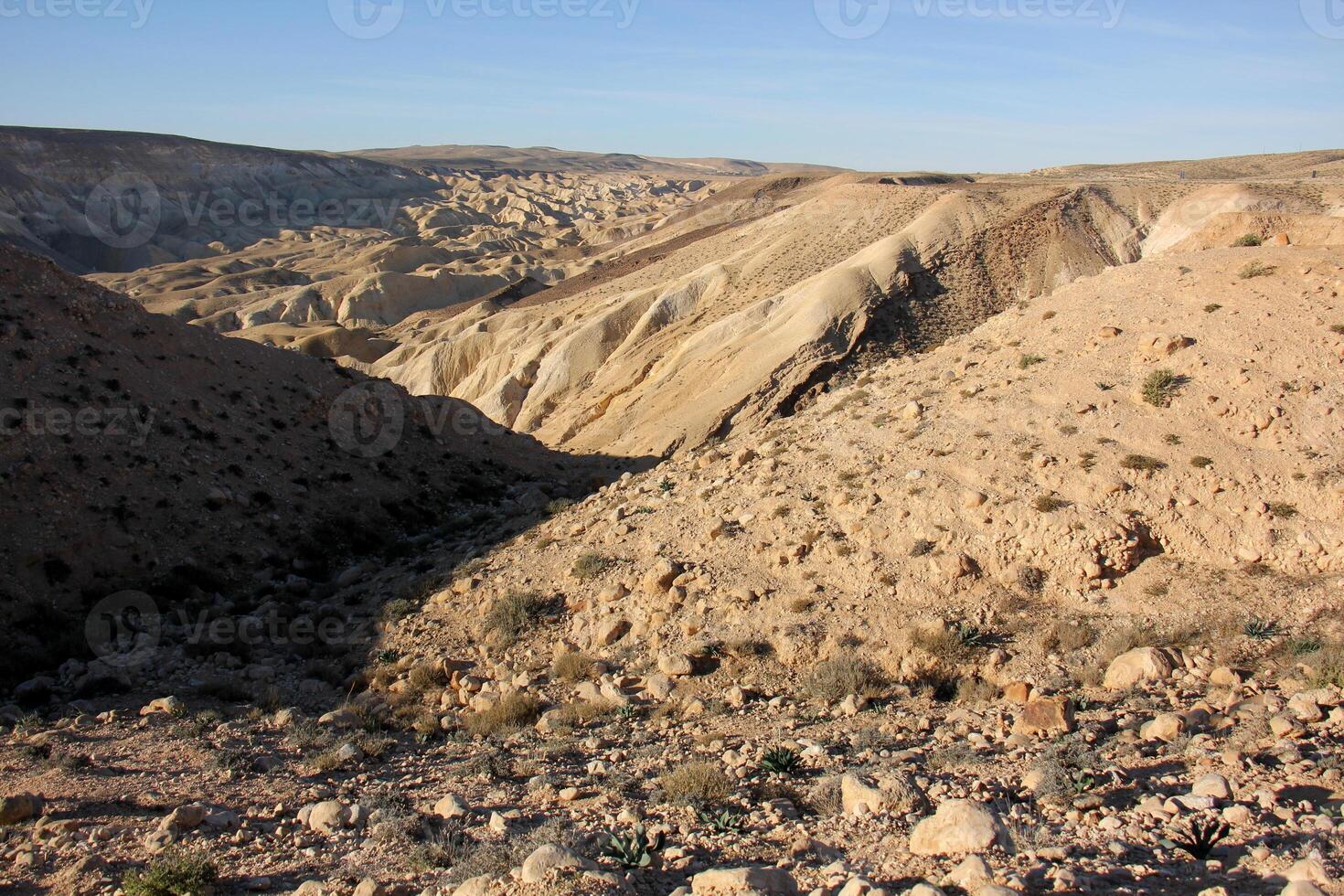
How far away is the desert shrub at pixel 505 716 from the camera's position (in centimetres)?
831

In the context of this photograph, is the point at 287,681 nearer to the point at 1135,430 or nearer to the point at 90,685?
the point at 90,685

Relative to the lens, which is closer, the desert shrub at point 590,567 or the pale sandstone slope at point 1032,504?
the pale sandstone slope at point 1032,504

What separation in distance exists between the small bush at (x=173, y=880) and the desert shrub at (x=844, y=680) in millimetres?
4673

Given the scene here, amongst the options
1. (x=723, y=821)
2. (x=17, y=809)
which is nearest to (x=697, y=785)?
(x=723, y=821)

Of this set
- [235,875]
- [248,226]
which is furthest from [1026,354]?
[248,226]

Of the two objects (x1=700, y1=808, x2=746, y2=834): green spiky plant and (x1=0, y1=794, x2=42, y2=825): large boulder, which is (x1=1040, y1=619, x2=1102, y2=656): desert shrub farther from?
(x1=0, y1=794, x2=42, y2=825): large boulder

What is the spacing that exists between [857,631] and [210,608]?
8641 mm

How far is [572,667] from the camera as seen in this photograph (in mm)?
9273

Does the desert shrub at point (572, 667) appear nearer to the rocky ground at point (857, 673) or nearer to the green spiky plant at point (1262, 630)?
the rocky ground at point (857, 673)

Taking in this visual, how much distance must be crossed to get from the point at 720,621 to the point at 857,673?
1.64 m

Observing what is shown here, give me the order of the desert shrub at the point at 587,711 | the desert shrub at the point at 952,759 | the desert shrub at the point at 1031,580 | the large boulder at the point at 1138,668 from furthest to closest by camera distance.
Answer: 1. the desert shrub at the point at 1031,580
2. the desert shrub at the point at 587,711
3. the large boulder at the point at 1138,668
4. the desert shrub at the point at 952,759

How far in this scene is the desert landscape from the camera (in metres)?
5.57

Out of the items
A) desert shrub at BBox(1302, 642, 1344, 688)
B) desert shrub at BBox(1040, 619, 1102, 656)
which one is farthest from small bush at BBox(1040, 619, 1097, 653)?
desert shrub at BBox(1302, 642, 1344, 688)

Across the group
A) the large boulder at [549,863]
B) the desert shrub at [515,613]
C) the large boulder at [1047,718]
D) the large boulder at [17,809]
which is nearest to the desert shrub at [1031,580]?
the large boulder at [1047,718]
